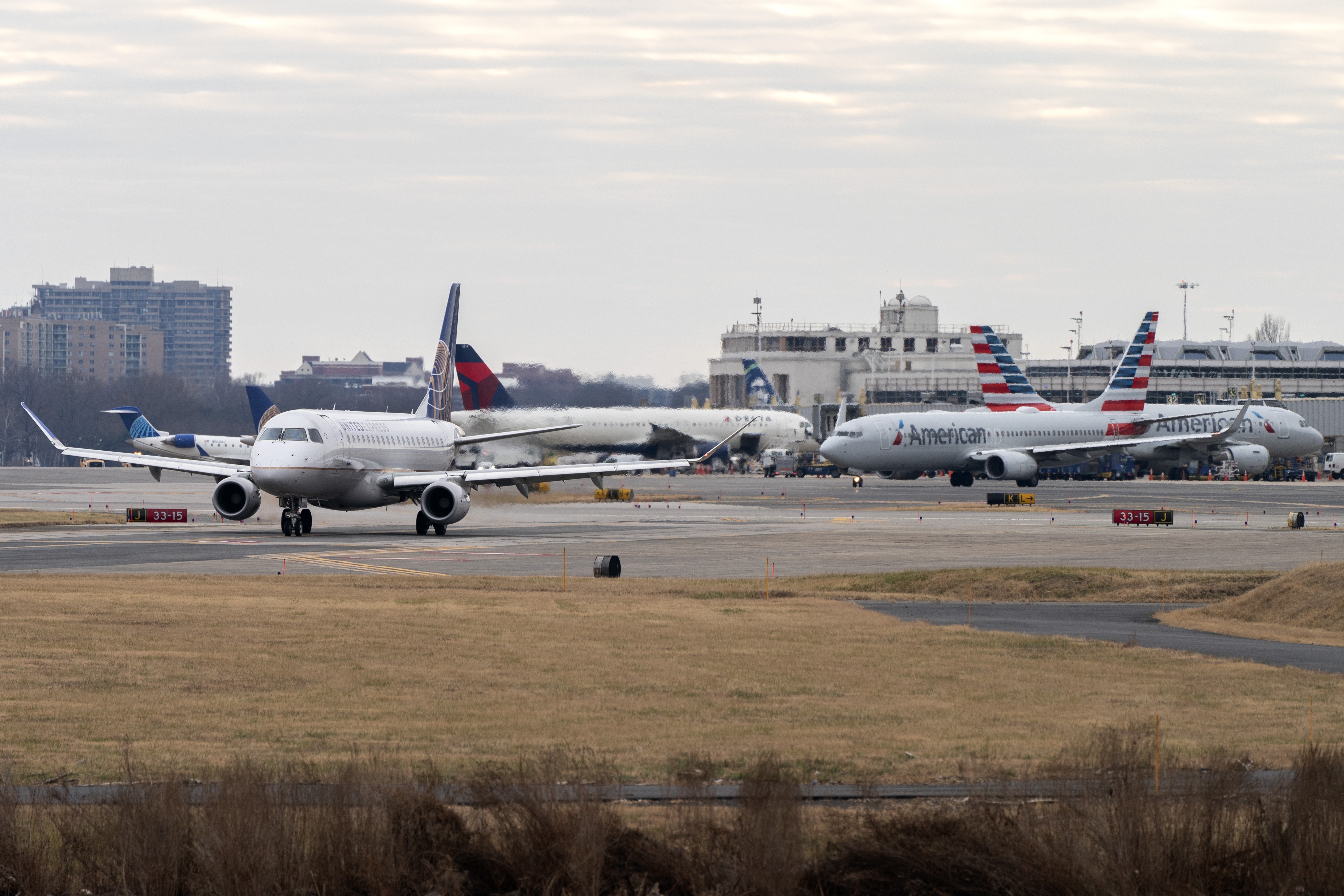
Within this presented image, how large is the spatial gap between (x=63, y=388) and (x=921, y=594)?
17321 centimetres

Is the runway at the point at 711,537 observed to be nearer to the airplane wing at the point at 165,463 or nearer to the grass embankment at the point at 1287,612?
the airplane wing at the point at 165,463

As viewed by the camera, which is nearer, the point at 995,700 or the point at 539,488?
the point at 995,700

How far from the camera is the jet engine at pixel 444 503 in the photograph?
2035 inches

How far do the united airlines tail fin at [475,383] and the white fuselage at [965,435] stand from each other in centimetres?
2369

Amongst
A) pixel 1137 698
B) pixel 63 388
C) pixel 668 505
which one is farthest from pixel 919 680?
pixel 63 388

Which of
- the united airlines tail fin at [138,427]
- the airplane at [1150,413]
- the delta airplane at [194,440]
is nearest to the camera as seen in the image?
the delta airplane at [194,440]

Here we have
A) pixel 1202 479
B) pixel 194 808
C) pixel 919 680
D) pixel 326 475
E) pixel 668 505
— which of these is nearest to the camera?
pixel 194 808

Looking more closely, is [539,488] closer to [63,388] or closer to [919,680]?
[919,680]

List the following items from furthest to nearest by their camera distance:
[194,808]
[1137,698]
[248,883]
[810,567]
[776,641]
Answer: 1. [810,567]
2. [776,641]
3. [1137,698]
4. [194,808]
5. [248,883]

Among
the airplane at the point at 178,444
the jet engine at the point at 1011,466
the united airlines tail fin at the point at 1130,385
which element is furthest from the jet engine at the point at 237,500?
the united airlines tail fin at the point at 1130,385

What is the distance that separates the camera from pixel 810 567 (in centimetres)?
4038

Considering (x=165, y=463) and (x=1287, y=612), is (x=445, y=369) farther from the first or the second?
(x=1287, y=612)

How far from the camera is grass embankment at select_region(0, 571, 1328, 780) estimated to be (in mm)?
15875

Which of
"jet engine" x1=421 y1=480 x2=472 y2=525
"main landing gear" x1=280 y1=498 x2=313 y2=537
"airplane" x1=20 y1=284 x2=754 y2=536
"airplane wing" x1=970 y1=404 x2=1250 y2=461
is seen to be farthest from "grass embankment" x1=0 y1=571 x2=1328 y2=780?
"airplane wing" x1=970 y1=404 x2=1250 y2=461
